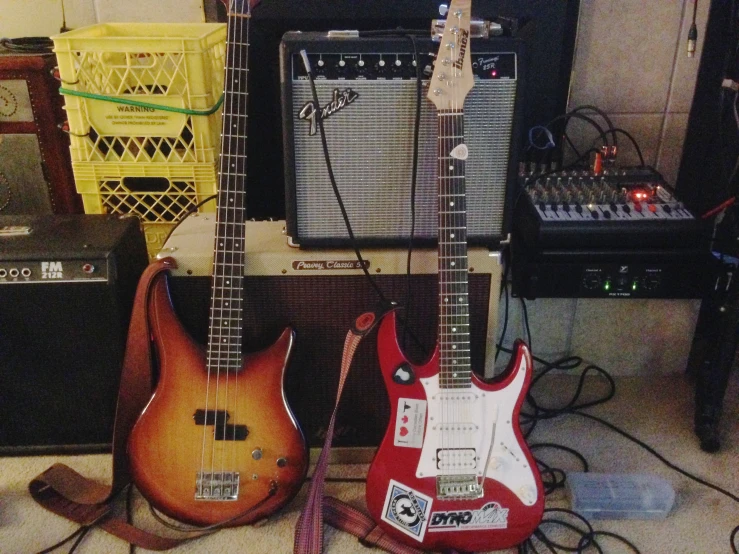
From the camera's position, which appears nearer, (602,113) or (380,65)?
(380,65)

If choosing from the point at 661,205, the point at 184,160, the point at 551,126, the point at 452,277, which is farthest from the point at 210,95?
the point at 661,205

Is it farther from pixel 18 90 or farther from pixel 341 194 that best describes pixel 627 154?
pixel 18 90

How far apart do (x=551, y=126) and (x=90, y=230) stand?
1.06 meters

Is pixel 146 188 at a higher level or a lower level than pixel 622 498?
higher

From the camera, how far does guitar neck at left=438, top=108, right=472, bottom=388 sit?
3.67 ft

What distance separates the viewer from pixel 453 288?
1.14 metres

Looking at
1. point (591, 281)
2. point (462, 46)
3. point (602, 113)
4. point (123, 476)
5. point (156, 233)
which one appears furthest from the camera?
point (602, 113)

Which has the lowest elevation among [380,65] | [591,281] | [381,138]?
[591,281]

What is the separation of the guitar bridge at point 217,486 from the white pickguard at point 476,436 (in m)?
0.32

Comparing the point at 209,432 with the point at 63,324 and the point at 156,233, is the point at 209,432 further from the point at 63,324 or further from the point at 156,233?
the point at 156,233

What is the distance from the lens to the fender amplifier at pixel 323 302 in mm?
1199

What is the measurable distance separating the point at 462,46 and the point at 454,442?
641mm

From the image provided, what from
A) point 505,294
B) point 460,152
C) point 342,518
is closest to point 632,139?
point 505,294

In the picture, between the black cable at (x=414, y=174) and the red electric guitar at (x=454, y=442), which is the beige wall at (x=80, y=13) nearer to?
the black cable at (x=414, y=174)
